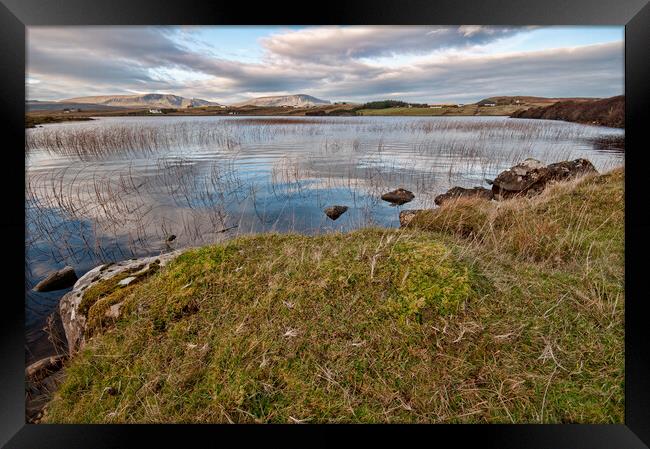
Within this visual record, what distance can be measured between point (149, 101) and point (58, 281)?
224 centimetres

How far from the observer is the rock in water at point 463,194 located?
5.77 meters

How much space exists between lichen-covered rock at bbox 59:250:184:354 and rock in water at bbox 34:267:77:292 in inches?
21.1

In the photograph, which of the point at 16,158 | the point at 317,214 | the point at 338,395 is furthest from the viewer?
the point at 317,214

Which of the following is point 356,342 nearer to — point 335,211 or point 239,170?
point 335,211

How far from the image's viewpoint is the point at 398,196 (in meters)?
5.95

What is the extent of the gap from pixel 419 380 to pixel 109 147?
194 inches

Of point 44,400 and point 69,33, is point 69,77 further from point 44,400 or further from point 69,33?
point 44,400

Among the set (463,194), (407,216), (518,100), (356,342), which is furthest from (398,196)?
(356,342)

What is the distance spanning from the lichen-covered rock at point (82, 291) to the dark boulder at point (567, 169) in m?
5.61

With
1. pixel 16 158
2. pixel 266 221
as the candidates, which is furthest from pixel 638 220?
pixel 16 158

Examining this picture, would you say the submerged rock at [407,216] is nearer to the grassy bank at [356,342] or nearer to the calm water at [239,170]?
the calm water at [239,170]

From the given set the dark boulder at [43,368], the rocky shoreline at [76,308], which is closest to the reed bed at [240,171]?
the rocky shoreline at [76,308]

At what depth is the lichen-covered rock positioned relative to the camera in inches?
134

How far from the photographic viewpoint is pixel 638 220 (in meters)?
2.97
